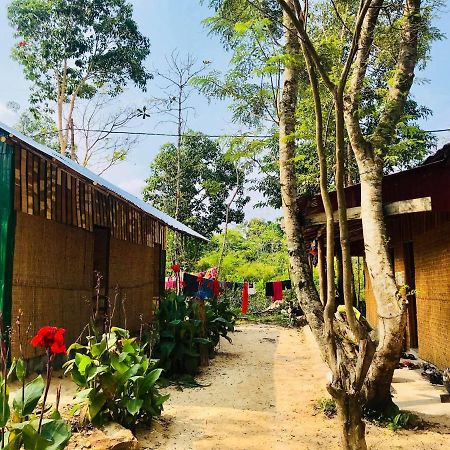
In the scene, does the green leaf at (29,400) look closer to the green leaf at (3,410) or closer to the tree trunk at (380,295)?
the green leaf at (3,410)

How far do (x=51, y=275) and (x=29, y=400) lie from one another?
12.2 ft

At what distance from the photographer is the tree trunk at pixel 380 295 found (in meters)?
4.32

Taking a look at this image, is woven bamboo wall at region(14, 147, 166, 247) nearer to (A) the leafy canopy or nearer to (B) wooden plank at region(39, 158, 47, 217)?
(B) wooden plank at region(39, 158, 47, 217)

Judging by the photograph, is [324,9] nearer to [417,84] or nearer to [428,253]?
[417,84]

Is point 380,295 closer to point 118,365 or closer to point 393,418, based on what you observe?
point 393,418

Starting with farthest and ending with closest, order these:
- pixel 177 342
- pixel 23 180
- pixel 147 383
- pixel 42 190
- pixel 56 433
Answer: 1. pixel 177 342
2. pixel 42 190
3. pixel 23 180
4. pixel 147 383
5. pixel 56 433

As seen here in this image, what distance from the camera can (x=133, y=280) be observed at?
10.1 m

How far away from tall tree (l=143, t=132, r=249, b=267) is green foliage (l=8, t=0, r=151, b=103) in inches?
156

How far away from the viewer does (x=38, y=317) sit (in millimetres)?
6047

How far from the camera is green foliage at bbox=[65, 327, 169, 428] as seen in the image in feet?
13.1

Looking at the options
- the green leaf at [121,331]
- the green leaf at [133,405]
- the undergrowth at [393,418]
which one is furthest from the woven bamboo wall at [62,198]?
the undergrowth at [393,418]

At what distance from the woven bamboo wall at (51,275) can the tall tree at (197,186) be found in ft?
46.5

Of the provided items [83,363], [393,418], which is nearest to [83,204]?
[83,363]

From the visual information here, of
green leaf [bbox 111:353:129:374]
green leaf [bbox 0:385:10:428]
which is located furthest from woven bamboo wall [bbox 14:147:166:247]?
green leaf [bbox 0:385:10:428]
